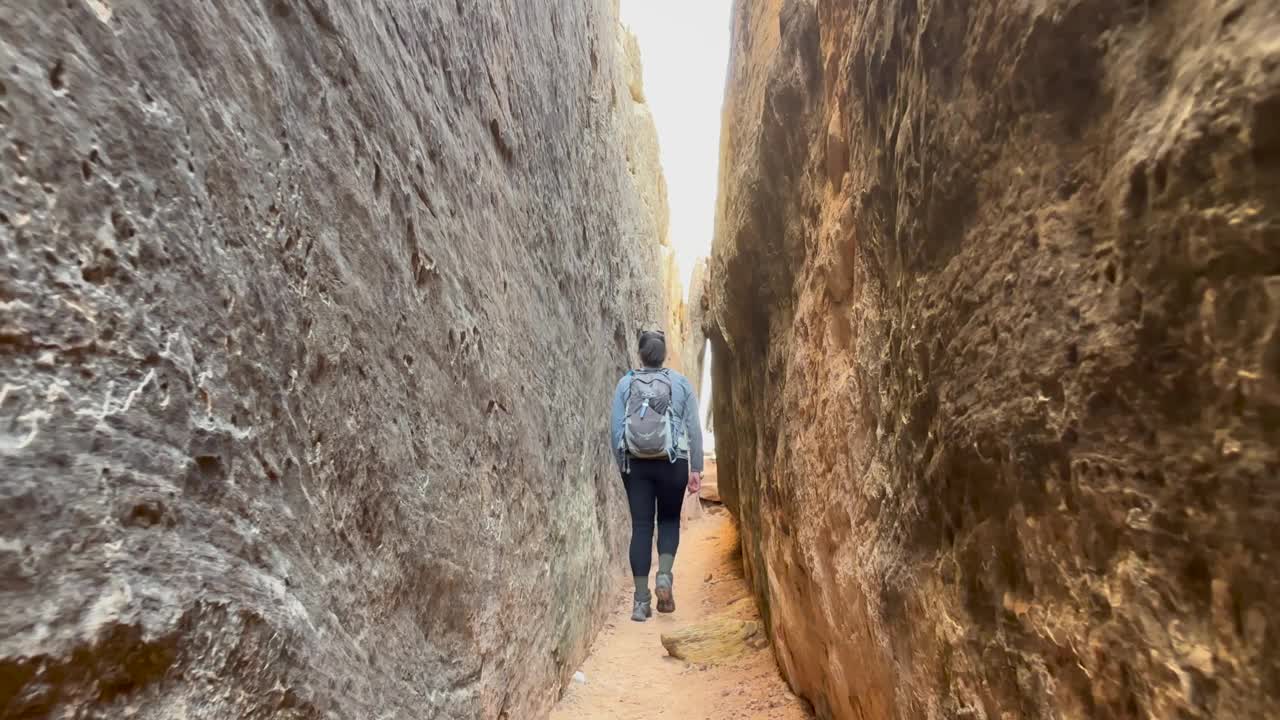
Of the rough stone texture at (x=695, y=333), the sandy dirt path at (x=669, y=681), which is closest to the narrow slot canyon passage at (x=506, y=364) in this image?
the sandy dirt path at (x=669, y=681)

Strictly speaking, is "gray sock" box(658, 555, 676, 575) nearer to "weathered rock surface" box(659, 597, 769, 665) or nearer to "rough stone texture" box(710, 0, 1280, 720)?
"weathered rock surface" box(659, 597, 769, 665)

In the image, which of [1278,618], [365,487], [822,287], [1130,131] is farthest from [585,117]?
[1278,618]

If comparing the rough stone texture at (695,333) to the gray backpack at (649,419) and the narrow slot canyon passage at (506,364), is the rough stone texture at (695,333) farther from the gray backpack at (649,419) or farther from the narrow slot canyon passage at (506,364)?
the narrow slot canyon passage at (506,364)

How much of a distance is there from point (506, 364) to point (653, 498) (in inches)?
74.9

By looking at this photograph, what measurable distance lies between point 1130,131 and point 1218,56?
0.16 meters

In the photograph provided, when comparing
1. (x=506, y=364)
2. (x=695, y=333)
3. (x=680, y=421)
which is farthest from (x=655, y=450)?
(x=695, y=333)

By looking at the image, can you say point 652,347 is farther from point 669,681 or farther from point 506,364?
point 669,681

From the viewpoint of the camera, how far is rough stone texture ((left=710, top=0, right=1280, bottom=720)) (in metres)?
0.88

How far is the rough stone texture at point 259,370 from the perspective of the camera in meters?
1.06

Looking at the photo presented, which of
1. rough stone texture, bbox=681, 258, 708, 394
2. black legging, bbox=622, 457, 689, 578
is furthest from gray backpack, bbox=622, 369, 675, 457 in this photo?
rough stone texture, bbox=681, 258, 708, 394

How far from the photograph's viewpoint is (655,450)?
467 cm

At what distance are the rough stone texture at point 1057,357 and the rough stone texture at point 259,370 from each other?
1507 millimetres

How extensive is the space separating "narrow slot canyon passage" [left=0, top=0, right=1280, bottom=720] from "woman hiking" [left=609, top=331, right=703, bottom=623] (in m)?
1.47

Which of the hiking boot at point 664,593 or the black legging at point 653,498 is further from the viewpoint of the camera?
the hiking boot at point 664,593
